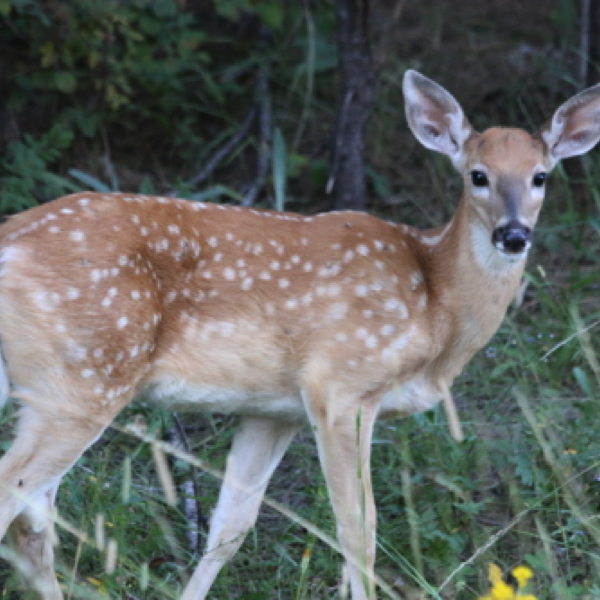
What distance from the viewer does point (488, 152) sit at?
4191 millimetres

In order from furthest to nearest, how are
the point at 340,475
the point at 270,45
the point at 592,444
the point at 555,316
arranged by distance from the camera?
1. the point at 270,45
2. the point at 555,316
3. the point at 592,444
4. the point at 340,475

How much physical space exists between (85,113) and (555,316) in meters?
2.97

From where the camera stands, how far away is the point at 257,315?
4062 mm

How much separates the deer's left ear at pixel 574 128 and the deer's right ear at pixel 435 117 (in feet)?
0.99

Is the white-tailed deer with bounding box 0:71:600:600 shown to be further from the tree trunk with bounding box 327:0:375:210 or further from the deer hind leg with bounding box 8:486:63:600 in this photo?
the tree trunk with bounding box 327:0:375:210

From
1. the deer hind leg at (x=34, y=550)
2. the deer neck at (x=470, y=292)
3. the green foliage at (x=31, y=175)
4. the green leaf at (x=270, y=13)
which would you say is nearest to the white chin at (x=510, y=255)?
the deer neck at (x=470, y=292)

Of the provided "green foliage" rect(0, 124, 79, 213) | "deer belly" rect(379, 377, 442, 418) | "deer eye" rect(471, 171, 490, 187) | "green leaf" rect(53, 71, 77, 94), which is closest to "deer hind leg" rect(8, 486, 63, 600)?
"deer belly" rect(379, 377, 442, 418)

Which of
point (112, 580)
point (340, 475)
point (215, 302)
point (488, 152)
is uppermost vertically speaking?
point (488, 152)

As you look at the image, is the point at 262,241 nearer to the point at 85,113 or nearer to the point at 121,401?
the point at 121,401

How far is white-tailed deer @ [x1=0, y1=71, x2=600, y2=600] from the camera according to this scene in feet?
12.0

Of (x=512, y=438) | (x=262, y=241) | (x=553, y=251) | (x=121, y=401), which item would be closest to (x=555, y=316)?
(x=553, y=251)

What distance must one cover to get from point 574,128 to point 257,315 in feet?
4.73

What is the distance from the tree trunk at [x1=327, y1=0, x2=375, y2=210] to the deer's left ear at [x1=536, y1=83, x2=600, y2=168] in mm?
1845

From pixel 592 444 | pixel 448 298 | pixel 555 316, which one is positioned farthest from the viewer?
pixel 555 316
